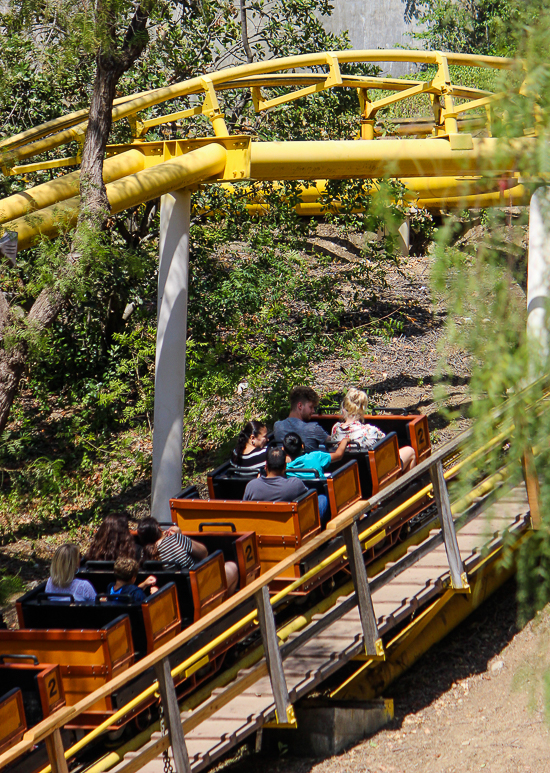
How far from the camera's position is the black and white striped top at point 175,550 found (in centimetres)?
537

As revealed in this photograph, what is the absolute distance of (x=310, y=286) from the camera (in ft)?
38.1

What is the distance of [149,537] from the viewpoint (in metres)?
5.54

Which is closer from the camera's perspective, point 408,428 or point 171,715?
point 171,715

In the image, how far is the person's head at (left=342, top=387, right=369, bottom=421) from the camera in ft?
22.1

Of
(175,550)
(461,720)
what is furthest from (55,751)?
(461,720)

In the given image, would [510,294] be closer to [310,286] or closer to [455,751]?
[455,751]

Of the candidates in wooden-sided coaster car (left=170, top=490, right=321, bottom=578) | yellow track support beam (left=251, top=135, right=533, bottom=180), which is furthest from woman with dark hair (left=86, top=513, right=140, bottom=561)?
yellow track support beam (left=251, top=135, right=533, bottom=180)

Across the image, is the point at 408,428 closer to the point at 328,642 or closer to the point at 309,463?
the point at 309,463

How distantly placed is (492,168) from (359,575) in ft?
10.2

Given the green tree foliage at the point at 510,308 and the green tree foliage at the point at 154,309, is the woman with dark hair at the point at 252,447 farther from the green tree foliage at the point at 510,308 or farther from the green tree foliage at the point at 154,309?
the green tree foliage at the point at 154,309

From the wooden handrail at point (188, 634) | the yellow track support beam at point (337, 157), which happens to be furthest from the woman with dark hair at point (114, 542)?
the yellow track support beam at point (337, 157)

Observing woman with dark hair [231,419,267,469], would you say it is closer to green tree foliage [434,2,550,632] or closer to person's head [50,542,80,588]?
person's head [50,542,80,588]

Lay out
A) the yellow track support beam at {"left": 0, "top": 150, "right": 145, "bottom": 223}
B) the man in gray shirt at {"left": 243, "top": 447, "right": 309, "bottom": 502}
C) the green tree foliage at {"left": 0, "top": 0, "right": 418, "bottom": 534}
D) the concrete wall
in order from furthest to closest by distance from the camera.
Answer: the concrete wall < the green tree foliage at {"left": 0, "top": 0, "right": 418, "bottom": 534} < the yellow track support beam at {"left": 0, "top": 150, "right": 145, "bottom": 223} < the man in gray shirt at {"left": 243, "top": 447, "right": 309, "bottom": 502}

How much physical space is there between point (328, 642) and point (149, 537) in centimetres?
133
